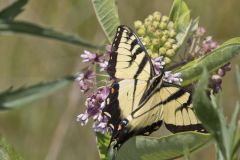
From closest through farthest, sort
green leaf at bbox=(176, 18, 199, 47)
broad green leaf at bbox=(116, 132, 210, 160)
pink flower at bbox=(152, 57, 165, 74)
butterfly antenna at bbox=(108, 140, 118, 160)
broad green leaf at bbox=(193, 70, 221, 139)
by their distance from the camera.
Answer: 1. broad green leaf at bbox=(193, 70, 221, 139)
2. broad green leaf at bbox=(116, 132, 210, 160)
3. butterfly antenna at bbox=(108, 140, 118, 160)
4. pink flower at bbox=(152, 57, 165, 74)
5. green leaf at bbox=(176, 18, 199, 47)

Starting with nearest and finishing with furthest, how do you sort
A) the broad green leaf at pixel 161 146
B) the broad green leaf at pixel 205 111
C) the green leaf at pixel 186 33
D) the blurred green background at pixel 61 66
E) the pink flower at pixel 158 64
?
the broad green leaf at pixel 205 111, the broad green leaf at pixel 161 146, the pink flower at pixel 158 64, the green leaf at pixel 186 33, the blurred green background at pixel 61 66

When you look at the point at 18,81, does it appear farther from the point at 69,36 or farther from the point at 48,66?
the point at 69,36

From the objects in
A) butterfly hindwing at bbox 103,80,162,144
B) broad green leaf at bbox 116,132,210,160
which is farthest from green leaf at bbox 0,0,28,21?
butterfly hindwing at bbox 103,80,162,144

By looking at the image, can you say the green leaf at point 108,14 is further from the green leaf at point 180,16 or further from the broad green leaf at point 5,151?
Answer: the broad green leaf at point 5,151

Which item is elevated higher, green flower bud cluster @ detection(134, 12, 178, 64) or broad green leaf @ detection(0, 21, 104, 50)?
broad green leaf @ detection(0, 21, 104, 50)

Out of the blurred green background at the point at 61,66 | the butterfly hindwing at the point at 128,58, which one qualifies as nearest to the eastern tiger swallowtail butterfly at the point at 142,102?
the butterfly hindwing at the point at 128,58

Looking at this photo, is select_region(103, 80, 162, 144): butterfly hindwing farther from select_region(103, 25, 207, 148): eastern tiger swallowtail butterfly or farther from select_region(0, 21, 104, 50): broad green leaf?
select_region(0, 21, 104, 50): broad green leaf
